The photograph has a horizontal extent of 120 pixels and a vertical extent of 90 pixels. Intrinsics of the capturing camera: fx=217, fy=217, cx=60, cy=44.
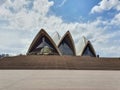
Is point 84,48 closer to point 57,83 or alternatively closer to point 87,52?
point 87,52

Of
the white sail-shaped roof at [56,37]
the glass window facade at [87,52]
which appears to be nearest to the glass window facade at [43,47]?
the white sail-shaped roof at [56,37]

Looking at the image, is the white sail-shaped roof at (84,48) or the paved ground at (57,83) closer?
the paved ground at (57,83)

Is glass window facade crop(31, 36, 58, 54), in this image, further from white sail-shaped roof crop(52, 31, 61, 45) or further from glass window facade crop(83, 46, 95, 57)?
glass window facade crop(83, 46, 95, 57)

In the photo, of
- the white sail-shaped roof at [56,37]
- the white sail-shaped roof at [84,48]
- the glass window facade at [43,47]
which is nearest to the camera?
the glass window facade at [43,47]

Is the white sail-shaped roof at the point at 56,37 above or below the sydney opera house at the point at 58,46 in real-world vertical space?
above

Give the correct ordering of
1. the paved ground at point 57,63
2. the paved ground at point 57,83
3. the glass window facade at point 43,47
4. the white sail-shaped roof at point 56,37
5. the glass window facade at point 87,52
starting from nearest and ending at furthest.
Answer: the paved ground at point 57,83 → the paved ground at point 57,63 → the glass window facade at point 43,47 → the white sail-shaped roof at point 56,37 → the glass window facade at point 87,52

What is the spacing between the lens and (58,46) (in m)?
44.6

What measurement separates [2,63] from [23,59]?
96.7 inches

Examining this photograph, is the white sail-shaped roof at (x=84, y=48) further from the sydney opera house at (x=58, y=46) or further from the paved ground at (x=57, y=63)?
the paved ground at (x=57, y=63)

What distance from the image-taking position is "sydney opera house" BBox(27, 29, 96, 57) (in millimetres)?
42688

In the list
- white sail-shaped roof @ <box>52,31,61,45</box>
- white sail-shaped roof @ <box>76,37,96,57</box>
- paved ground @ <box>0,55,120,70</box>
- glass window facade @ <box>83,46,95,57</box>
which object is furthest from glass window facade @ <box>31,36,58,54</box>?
paved ground @ <box>0,55,120,70</box>

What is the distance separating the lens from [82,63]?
83.9 ft

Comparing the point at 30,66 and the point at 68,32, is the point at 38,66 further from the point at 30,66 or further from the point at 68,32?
the point at 68,32

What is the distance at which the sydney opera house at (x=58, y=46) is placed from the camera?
42688 mm
